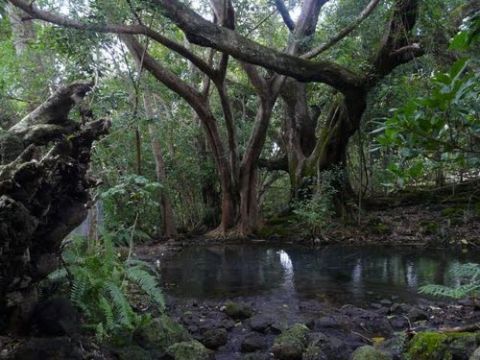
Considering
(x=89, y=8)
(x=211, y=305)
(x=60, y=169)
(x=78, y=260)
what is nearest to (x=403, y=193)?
(x=211, y=305)

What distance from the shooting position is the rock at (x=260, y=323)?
17.4 feet

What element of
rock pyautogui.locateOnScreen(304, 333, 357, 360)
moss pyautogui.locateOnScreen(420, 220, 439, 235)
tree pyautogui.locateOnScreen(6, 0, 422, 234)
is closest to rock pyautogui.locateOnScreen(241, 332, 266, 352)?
rock pyautogui.locateOnScreen(304, 333, 357, 360)

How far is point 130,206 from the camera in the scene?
9156mm


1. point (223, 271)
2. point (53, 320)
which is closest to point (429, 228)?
point (223, 271)

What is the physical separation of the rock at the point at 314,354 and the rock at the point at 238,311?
1501 mm

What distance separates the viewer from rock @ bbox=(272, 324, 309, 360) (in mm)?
4414

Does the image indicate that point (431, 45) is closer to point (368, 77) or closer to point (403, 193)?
point (368, 77)

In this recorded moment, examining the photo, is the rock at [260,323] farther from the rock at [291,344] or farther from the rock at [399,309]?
the rock at [399,309]

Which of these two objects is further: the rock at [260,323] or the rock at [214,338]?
the rock at [260,323]

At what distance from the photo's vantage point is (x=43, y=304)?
150 inches

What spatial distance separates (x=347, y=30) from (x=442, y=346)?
8377mm

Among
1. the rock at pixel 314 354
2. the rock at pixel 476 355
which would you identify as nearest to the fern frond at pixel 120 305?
the rock at pixel 314 354

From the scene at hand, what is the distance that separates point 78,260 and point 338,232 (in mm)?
9194

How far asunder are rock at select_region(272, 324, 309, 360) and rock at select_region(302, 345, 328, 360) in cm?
5
